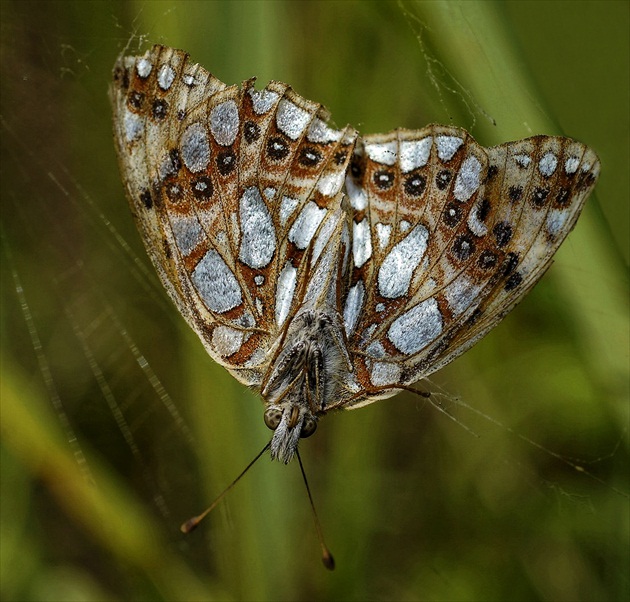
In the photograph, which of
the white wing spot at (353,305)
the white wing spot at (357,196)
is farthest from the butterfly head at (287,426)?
the white wing spot at (357,196)

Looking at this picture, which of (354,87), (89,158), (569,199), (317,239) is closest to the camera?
(569,199)

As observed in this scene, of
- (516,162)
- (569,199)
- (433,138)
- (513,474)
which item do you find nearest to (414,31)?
(433,138)

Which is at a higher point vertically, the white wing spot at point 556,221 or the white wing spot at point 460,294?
the white wing spot at point 556,221

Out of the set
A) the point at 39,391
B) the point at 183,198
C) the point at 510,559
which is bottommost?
the point at 39,391

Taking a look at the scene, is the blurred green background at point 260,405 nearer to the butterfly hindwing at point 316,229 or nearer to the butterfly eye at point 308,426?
the butterfly hindwing at point 316,229

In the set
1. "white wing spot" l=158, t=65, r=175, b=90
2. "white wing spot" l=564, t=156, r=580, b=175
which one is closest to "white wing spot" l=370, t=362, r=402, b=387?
"white wing spot" l=564, t=156, r=580, b=175

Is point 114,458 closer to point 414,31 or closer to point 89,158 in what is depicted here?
point 89,158
